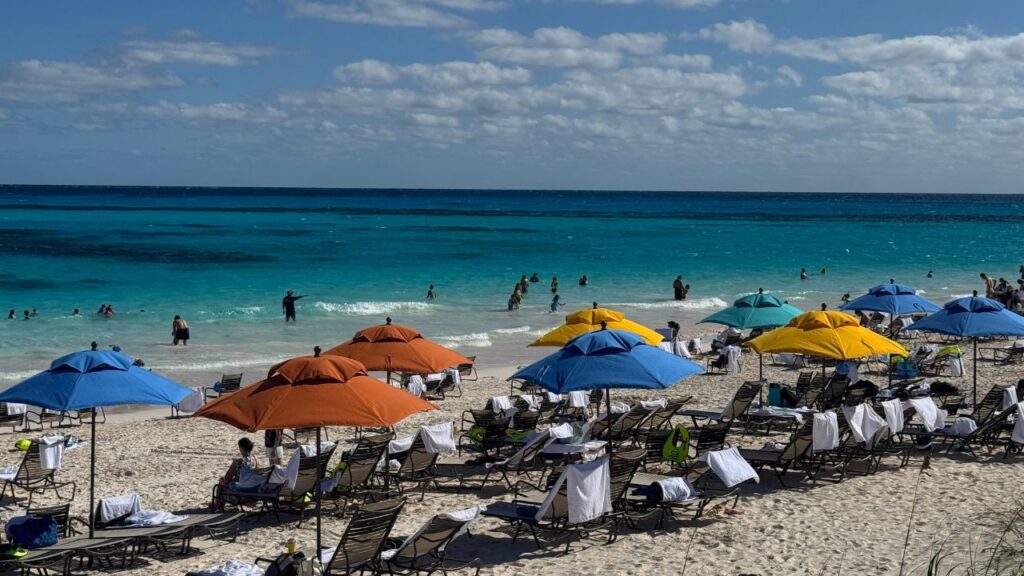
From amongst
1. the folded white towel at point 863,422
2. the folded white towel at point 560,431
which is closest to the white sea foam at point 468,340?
the folded white towel at point 560,431

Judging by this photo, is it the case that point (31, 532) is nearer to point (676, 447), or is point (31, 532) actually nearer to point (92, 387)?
point (92, 387)

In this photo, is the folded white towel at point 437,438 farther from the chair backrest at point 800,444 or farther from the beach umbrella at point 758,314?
the beach umbrella at point 758,314

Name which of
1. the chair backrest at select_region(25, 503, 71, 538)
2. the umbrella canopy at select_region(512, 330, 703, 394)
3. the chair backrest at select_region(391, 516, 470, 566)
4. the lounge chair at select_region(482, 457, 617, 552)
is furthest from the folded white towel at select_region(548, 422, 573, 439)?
the chair backrest at select_region(25, 503, 71, 538)

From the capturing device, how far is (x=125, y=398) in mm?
8594

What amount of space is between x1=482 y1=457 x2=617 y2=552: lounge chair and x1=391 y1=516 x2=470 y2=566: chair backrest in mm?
953

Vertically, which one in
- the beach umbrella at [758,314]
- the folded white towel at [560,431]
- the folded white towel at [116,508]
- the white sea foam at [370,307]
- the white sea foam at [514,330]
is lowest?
the white sea foam at [514,330]

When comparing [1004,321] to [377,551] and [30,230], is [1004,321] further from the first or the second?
[30,230]

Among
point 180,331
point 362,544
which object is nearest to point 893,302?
point 362,544

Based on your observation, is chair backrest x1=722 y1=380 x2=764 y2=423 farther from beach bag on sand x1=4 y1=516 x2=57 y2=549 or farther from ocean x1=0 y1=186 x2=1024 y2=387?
ocean x1=0 y1=186 x2=1024 y2=387

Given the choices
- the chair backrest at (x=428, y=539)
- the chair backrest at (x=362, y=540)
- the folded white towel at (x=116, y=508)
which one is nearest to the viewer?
the chair backrest at (x=362, y=540)

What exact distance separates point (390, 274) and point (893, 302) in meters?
34.5

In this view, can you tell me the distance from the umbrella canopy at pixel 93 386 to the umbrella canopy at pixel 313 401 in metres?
0.96

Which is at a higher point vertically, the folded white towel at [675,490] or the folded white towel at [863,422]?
the folded white towel at [863,422]

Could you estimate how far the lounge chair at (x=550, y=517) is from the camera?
8.89 metres
